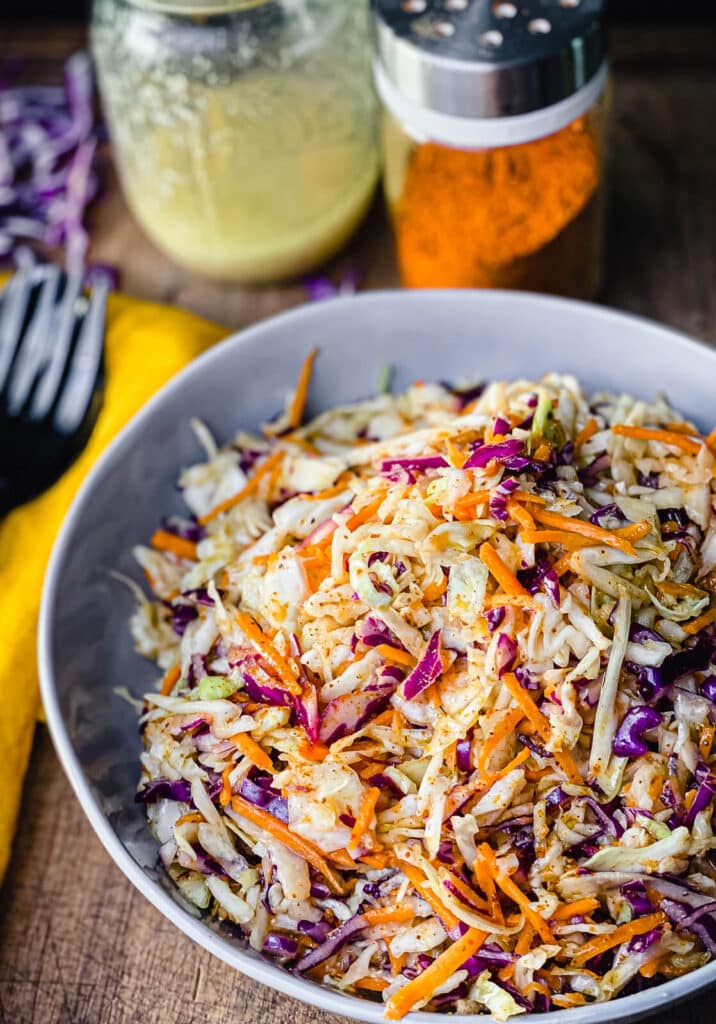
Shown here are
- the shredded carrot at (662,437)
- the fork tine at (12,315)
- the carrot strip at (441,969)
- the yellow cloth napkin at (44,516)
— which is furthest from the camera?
the fork tine at (12,315)

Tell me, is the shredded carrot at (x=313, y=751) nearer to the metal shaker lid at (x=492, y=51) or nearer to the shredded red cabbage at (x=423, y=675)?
the shredded red cabbage at (x=423, y=675)

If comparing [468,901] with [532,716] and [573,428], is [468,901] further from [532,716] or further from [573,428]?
[573,428]

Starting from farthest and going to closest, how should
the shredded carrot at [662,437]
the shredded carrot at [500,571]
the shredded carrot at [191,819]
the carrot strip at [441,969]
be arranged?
the shredded carrot at [662,437] < the shredded carrot at [191,819] < the shredded carrot at [500,571] < the carrot strip at [441,969]

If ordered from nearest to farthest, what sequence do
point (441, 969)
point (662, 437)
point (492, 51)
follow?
point (441, 969), point (662, 437), point (492, 51)

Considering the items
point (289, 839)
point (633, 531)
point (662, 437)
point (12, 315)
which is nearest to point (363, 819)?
point (289, 839)

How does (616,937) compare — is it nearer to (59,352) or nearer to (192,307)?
(59,352)

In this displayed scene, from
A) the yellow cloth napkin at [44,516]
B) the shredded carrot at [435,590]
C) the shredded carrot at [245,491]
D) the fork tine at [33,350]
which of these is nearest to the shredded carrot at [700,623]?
the shredded carrot at [435,590]
